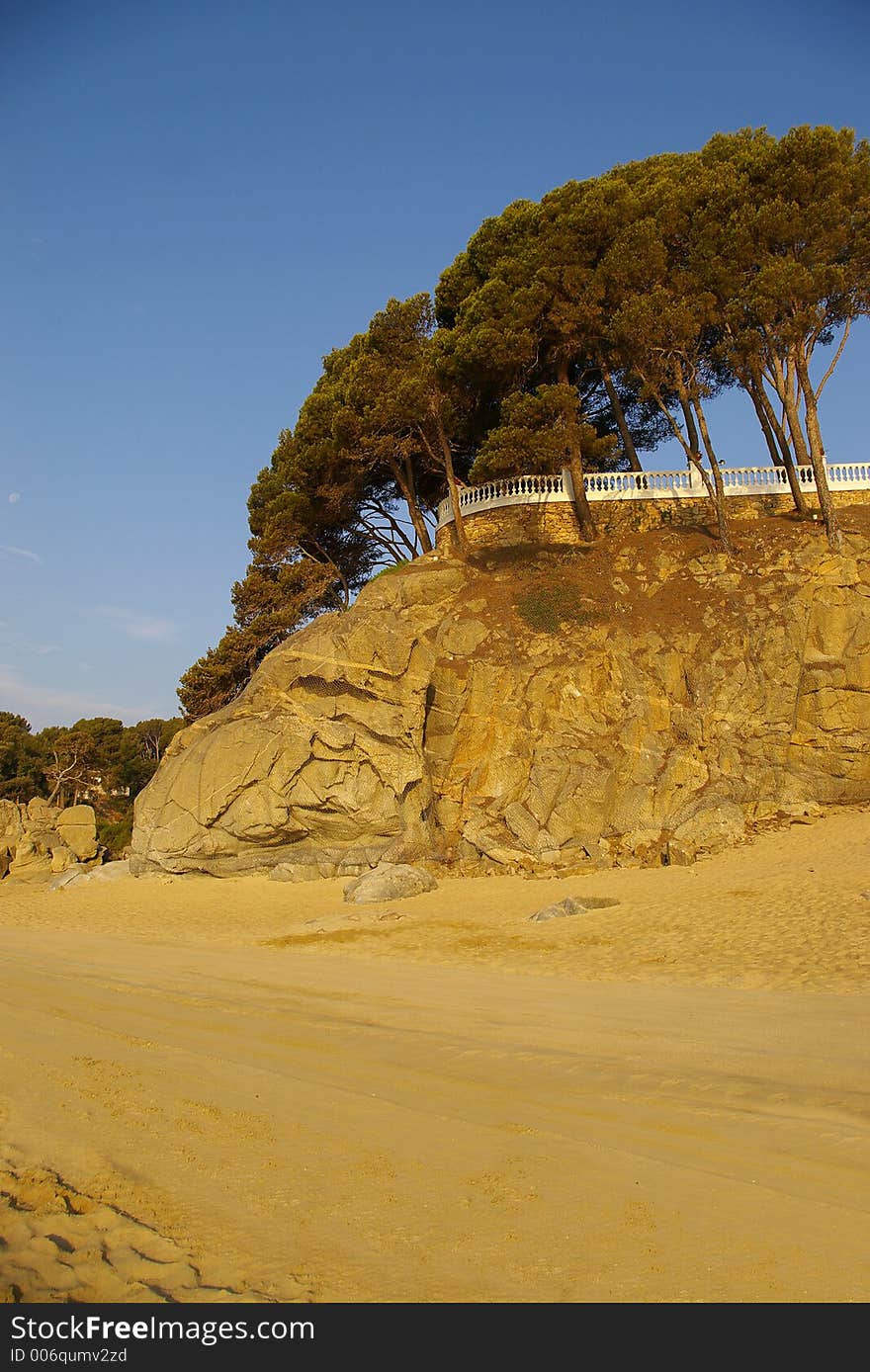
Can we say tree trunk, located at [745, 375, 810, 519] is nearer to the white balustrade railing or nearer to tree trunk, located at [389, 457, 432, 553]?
the white balustrade railing

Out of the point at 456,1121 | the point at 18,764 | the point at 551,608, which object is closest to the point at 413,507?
the point at 551,608

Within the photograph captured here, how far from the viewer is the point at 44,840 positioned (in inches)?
1390

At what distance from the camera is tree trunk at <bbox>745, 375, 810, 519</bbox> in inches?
1143

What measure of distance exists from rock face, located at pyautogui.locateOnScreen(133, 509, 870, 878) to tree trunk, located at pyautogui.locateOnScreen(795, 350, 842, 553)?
462 mm

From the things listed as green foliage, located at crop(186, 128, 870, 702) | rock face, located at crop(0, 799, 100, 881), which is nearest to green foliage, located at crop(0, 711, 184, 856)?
rock face, located at crop(0, 799, 100, 881)

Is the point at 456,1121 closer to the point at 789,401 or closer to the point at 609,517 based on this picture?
the point at 609,517

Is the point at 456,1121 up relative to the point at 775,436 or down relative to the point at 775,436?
down

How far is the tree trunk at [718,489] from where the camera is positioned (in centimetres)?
2767

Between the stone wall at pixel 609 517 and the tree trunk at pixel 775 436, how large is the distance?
1.64ft

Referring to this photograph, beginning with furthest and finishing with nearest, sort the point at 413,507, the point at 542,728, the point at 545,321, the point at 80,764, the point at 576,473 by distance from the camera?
the point at 80,764, the point at 413,507, the point at 545,321, the point at 576,473, the point at 542,728

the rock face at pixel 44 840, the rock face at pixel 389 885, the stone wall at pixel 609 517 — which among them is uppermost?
the stone wall at pixel 609 517

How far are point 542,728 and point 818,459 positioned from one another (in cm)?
1310

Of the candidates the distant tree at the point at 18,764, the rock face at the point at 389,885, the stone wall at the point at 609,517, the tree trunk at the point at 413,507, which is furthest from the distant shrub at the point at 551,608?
the distant tree at the point at 18,764

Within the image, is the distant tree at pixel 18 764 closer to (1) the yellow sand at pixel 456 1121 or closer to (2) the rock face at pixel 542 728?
(2) the rock face at pixel 542 728
